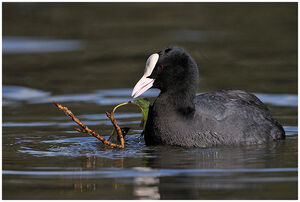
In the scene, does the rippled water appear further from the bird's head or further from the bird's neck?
the bird's head

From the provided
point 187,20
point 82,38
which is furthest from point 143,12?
point 82,38

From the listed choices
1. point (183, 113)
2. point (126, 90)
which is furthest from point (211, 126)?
point (126, 90)

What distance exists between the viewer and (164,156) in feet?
24.4

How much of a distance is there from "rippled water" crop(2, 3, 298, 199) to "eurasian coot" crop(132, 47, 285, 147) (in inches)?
5.8

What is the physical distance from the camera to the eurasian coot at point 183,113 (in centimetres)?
780

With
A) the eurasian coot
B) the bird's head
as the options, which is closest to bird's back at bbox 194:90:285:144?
the eurasian coot

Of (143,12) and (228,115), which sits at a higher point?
(143,12)

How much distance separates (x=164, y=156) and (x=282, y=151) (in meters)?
1.23

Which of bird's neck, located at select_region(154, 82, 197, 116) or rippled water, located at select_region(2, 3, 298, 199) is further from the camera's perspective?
bird's neck, located at select_region(154, 82, 197, 116)

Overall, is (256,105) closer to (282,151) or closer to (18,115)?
(282,151)

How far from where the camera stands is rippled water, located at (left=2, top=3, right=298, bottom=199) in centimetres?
636

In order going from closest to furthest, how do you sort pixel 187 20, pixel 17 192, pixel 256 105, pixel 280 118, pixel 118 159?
pixel 17 192, pixel 118 159, pixel 256 105, pixel 280 118, pixel 187 20

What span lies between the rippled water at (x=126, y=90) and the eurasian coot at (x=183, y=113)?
0.15 m

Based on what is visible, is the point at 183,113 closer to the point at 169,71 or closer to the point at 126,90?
the point at 169,71
